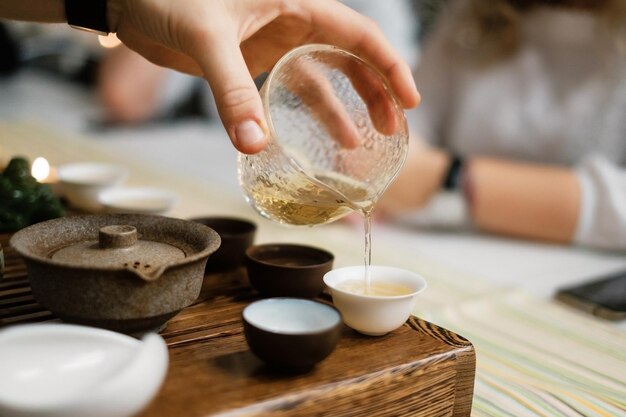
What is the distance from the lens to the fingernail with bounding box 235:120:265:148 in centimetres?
82

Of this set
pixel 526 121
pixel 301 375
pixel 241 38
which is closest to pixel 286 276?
pixel 301 375

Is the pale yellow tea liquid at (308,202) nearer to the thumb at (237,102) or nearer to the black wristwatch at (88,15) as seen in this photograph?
the thumb at (237,102)

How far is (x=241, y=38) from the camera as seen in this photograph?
1049 mm

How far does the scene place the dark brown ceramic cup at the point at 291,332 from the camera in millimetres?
714

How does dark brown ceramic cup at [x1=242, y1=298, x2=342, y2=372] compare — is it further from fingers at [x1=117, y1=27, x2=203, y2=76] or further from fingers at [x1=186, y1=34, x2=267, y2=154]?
fingers at [x1=117, y1=27, x2=203, y2=76]

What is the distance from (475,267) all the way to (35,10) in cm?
109

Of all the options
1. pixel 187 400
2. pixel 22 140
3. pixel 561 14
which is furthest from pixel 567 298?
pixel 22 140

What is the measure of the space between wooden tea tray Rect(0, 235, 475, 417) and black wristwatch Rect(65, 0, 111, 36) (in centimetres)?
45

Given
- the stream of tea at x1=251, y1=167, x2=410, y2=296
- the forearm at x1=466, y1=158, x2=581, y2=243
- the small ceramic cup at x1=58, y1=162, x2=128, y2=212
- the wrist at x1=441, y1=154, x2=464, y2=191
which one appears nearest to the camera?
the stream of tea at x1=251, y1=167, x2=410, y2=296

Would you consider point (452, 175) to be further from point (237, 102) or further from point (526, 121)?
point (237, 102)

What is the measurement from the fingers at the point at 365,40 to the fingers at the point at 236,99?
13.8 inches

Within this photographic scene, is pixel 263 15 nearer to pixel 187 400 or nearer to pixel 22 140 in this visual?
pixel 187 400

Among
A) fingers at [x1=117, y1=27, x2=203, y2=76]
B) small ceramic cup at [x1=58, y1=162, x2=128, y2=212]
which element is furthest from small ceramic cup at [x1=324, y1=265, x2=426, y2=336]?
small ceramic cup at [x1=58, y1=162, x2=128, y2=212]

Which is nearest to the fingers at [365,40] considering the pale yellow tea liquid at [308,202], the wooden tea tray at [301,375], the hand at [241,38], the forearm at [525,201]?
the hand at [241,38]
